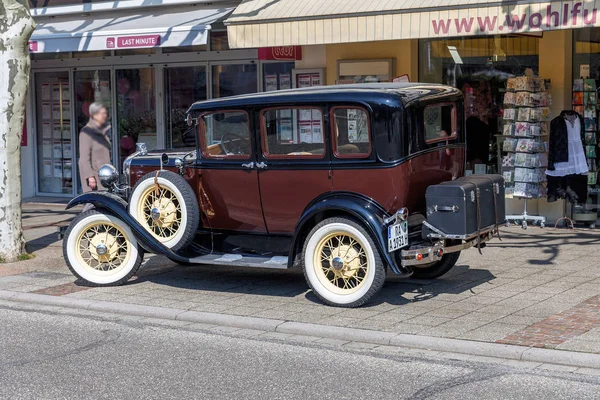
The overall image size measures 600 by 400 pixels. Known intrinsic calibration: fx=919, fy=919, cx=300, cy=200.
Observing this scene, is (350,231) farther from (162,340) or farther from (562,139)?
(562,139)

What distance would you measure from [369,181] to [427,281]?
1.61 m

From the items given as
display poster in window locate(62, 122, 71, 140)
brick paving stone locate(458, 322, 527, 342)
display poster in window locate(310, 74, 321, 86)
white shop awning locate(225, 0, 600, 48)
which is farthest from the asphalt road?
display poster in window locate(62, 122, 71, 140)

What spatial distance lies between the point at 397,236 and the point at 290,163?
4.23ft

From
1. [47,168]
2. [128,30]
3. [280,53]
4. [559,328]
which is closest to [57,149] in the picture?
[47,168]

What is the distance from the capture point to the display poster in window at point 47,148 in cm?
1805

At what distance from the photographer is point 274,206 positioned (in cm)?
850

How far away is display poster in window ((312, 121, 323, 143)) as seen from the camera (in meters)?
8.23

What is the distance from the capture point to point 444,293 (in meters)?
8.48

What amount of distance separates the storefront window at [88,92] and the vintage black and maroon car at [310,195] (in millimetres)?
8096

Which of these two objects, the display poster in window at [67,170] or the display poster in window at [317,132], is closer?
the display poster in window at [317,132]

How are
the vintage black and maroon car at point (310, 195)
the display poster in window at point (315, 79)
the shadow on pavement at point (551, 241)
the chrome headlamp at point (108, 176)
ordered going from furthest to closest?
the display poster in window at point (315, 79), the shadow on pavement at point (551, 241), the chrome headlamp at point (108, 176), the vintage black and maroon car at point (310, 195)

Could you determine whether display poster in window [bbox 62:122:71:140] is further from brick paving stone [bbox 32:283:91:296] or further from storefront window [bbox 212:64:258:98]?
brick paving stone [bbox 32:283:91:296]

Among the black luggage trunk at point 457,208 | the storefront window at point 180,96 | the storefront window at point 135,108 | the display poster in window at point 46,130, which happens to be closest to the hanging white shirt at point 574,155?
the black luggage trunk at point 457,208

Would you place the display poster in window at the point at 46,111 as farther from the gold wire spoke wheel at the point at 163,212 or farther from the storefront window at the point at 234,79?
the gold wire spoke wheel at the point at 163,212
